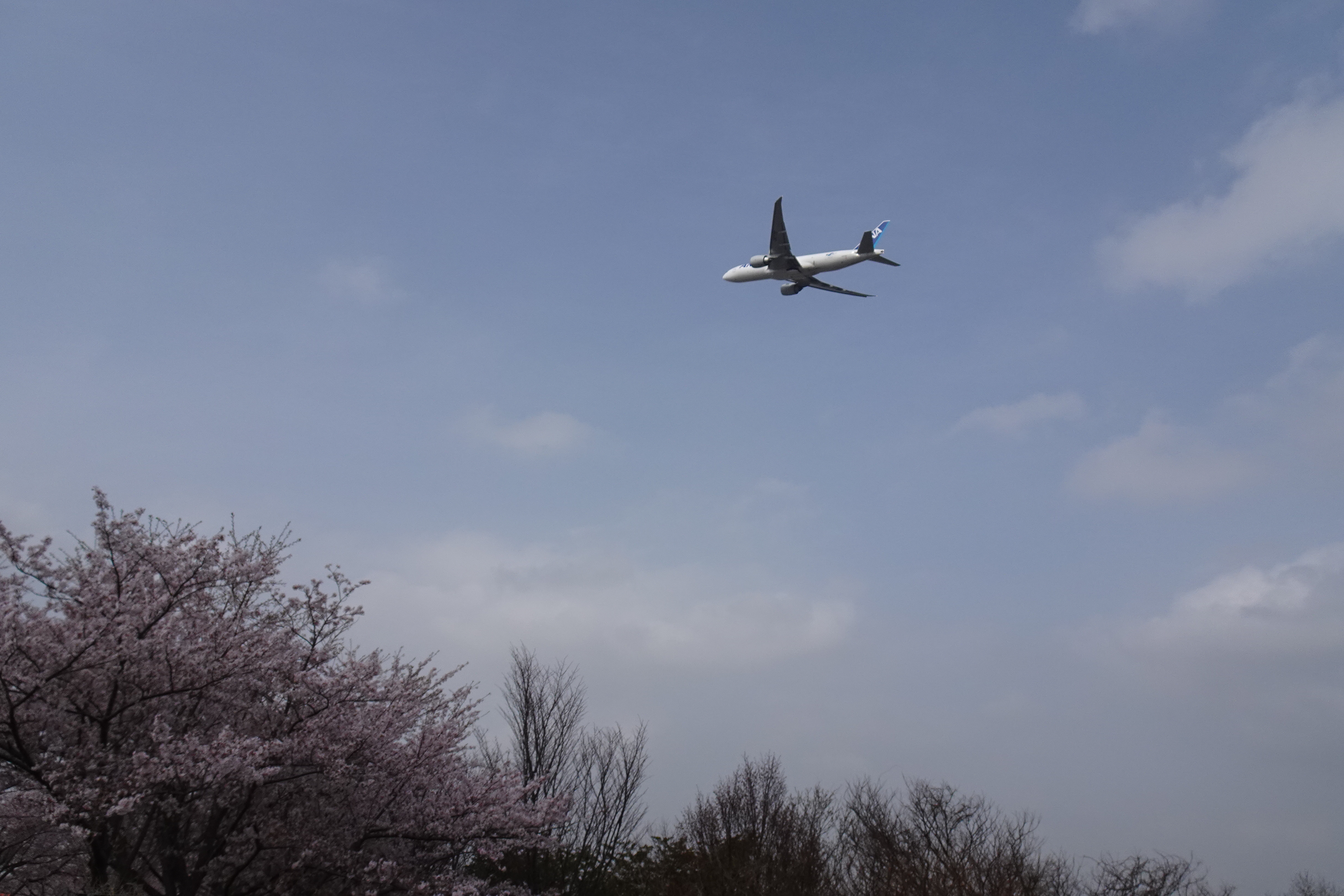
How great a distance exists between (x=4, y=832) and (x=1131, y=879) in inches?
1556

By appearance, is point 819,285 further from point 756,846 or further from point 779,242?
point 756,846

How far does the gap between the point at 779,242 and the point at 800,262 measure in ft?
7.53

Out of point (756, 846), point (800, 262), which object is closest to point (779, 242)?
point (800, 262)

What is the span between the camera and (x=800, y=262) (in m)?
46.8

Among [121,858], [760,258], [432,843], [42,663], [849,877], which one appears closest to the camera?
[42,663]

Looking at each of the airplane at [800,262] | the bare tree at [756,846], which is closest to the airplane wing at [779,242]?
the airplane at [800,262]

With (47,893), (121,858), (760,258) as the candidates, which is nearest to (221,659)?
(121,858)

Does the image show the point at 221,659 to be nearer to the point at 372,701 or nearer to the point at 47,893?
the point at 372,701

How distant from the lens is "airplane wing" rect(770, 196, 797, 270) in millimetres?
43500

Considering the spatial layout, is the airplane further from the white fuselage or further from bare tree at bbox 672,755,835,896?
bare tree at bbox 672,755,835,896

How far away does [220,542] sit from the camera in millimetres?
18516

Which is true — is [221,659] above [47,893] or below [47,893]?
above

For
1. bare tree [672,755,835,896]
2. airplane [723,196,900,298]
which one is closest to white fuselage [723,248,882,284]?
airplane [723,196,900,298]

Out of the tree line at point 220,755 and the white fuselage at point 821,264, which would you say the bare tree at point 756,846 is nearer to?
the tree line at point 220,755
